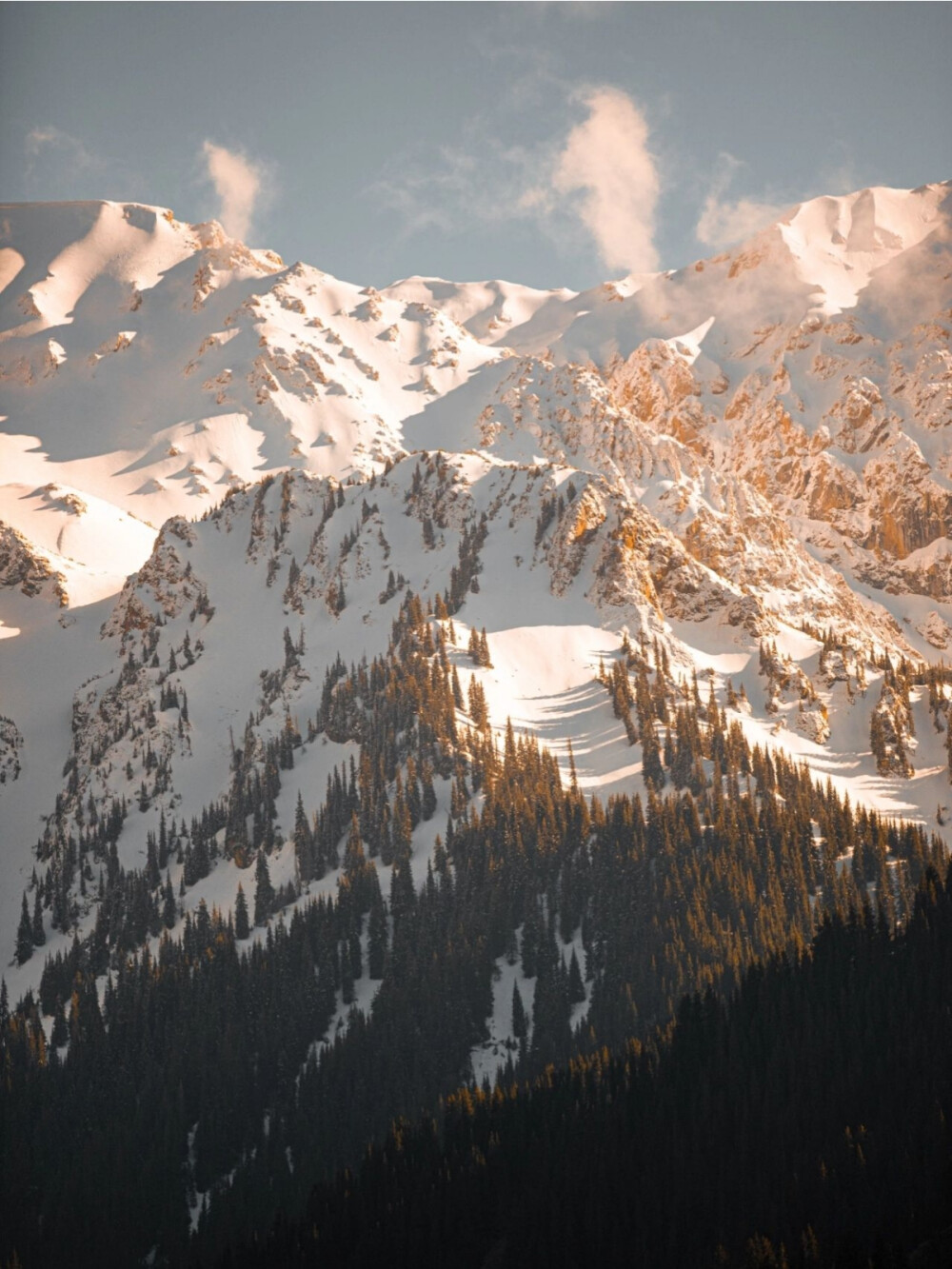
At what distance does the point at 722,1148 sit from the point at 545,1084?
27.2 metres

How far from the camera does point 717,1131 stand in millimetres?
127625

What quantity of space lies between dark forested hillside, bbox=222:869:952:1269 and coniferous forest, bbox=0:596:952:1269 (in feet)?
0.93

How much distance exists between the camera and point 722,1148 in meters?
125

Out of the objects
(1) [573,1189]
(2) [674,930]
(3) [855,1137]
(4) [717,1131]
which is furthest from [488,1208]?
(2) [674,930]

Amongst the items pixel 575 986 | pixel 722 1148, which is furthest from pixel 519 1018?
pixel 722 1148

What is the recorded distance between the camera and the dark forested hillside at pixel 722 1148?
11212cm

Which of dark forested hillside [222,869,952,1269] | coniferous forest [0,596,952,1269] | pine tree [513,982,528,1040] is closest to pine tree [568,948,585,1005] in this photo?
coniferous forest [0,596,952,1269]

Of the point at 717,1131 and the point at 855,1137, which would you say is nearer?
the point at 855,1137

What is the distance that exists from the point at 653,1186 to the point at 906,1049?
25.8 m

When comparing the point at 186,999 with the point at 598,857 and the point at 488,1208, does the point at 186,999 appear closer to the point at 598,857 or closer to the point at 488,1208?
the point at 598,857

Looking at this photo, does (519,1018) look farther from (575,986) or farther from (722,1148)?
(722,1148)

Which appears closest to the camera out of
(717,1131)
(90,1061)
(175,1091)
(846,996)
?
(717,1131)

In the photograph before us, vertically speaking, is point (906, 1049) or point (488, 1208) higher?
point (906, 1049)

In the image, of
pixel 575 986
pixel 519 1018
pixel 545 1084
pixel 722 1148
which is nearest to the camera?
pixel 722 1148
